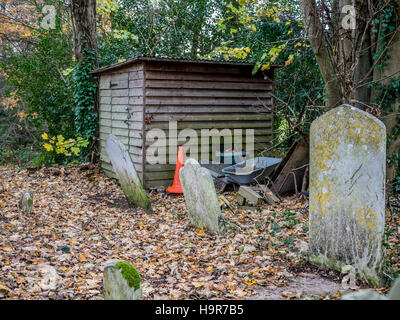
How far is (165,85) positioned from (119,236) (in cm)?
485

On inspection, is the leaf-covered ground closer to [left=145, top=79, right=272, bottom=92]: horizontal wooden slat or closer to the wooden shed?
the wooden shed

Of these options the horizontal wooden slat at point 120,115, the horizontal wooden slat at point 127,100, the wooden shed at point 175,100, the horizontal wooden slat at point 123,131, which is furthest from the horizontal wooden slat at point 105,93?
the horizontal wooden slat at point 123,131

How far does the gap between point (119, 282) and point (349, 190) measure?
102 inches

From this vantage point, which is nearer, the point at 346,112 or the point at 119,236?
the point at 346,112

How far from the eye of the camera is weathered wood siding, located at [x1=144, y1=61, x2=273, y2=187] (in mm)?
9852

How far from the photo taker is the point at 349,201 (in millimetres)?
4160

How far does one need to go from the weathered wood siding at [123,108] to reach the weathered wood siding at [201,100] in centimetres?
28

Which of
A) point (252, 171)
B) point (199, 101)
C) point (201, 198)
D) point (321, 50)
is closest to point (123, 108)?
point (199, 101)

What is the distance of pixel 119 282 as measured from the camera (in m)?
3.12
